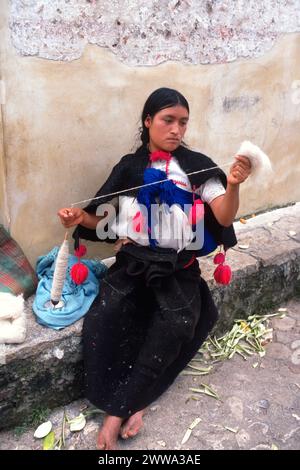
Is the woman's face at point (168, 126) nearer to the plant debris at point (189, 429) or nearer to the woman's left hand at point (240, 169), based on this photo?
the woman's left hand at point (240, 169)

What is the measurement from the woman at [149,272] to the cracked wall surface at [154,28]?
47cm

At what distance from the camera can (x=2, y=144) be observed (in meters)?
2.49

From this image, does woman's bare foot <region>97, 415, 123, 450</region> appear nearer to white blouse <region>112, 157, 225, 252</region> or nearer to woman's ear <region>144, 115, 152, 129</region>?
white blouse <region>112, 157, 225, 252</region>

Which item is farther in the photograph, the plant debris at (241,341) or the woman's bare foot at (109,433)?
the plant debris at (241,341)

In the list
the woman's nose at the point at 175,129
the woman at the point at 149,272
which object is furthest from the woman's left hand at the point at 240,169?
the woman's nose at the point at 175,129

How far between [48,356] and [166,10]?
211 cm

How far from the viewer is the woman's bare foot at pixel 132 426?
239cm

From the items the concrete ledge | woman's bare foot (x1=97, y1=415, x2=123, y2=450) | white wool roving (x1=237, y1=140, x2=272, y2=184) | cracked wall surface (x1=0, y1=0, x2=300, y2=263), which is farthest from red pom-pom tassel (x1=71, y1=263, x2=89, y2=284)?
white wool roving (x1=237, y1=140, x2=272, y2=184)

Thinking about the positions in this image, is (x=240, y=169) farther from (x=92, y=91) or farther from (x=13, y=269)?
(x=13, y=269)

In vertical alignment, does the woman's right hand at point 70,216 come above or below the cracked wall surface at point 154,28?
below

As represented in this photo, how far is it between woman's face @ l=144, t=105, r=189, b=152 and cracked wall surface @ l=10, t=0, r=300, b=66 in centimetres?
52

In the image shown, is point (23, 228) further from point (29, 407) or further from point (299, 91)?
point (299, 91)

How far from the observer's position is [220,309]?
3.16 meters

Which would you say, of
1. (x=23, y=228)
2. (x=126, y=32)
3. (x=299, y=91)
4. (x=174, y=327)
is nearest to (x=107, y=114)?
(x=126, y=32)
